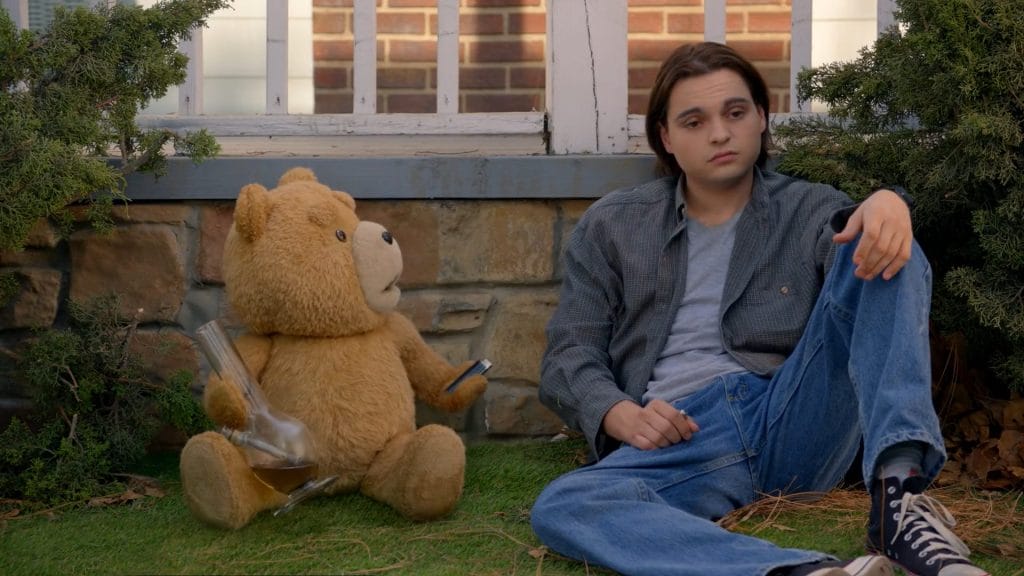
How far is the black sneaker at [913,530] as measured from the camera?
2064 mm

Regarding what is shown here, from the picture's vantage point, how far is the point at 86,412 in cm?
308

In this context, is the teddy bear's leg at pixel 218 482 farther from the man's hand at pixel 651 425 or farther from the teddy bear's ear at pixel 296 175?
the man's hand at pixel 651 425

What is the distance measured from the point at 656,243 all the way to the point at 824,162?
53cm

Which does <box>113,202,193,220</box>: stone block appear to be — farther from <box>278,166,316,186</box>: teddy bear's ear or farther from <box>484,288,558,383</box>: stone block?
<box>484,288,558,383</box>: stone block

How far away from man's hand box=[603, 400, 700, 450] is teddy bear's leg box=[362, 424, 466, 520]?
14.4 inches

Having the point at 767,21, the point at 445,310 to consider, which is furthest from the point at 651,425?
the point at 767,21

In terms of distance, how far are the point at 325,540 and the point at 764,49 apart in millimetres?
3694

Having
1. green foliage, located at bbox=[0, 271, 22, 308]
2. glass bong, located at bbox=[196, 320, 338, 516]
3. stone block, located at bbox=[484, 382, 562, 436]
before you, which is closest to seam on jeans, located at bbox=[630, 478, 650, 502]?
glass bong, located at bbox=[196, 320, 338, 516]

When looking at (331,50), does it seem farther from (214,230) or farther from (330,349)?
(330,349)

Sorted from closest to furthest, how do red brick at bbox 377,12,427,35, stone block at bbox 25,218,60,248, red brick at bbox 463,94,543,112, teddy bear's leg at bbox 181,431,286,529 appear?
teddy bear's leg at bbox 181,431,286,529 < stone block at bbox 25,218,60,248 < red brick at bbox 377,12,427,35 < red brick at bbox 463,94,543,112

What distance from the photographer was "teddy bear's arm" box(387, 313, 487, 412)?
10.0ft

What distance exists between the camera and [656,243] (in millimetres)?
2836

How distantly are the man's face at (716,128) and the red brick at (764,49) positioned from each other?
2.72 meters

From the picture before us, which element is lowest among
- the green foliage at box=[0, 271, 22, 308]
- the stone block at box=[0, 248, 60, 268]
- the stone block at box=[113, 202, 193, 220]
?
the green foliage at box=[0, 271, 22, 308]
